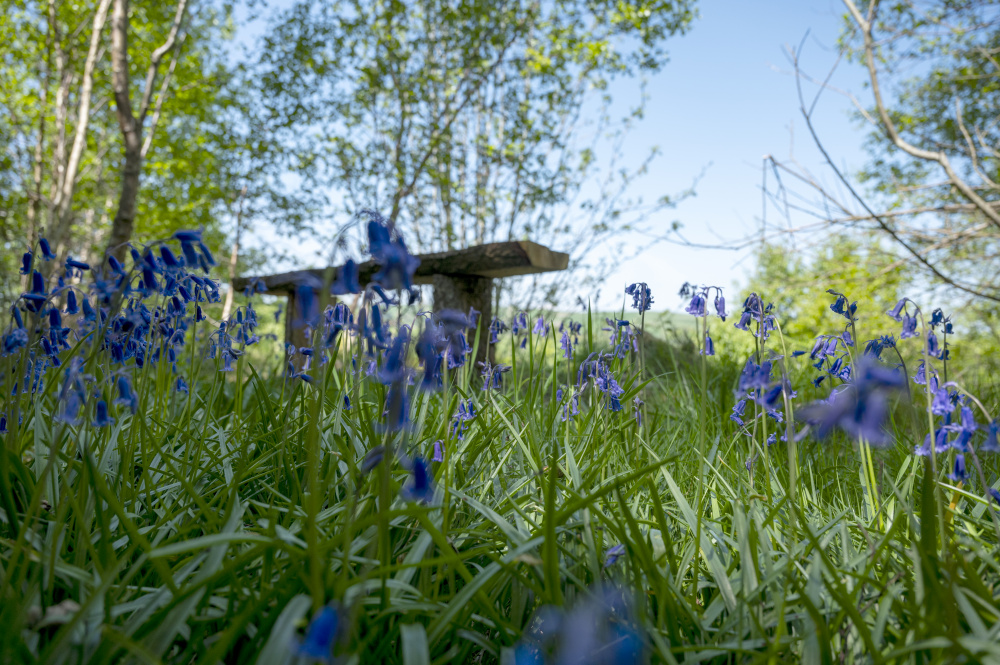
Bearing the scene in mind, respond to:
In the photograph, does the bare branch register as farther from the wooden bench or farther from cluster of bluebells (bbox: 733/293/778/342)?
cluster of bluebells (bbox: 733/293/778/342)

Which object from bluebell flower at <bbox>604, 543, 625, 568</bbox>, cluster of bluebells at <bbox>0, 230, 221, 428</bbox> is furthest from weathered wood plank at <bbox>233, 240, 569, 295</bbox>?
bluebell flower at <bbox>604, 543, 625, 568</bbox>

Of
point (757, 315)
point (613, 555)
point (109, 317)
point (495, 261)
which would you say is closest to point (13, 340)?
point (109, 317)

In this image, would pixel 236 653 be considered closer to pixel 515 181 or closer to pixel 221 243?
pixel 515 181

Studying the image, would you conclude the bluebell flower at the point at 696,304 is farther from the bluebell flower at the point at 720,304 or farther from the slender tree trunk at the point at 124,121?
the slender tree trunk at the point at 124,121

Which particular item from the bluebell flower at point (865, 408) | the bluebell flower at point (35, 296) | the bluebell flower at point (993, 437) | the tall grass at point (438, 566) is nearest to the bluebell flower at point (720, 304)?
the tall grass at point (438, 566)

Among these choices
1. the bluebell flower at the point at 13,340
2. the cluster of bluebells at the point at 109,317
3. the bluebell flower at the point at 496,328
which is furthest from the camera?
the bluebell flower at the point at 496,328

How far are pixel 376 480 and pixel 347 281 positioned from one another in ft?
2.41

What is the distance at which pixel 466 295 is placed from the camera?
4.84 m

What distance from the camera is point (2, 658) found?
38.0 inches

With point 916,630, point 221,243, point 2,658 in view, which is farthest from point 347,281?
point 221,243

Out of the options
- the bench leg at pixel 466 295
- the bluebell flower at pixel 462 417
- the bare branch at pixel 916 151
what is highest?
the bare branch at pixel 916 151

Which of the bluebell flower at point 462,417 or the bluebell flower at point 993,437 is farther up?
the bluebell flower at point 993,437

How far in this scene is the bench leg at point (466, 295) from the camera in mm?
4805

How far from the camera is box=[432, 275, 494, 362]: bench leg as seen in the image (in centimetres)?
480
